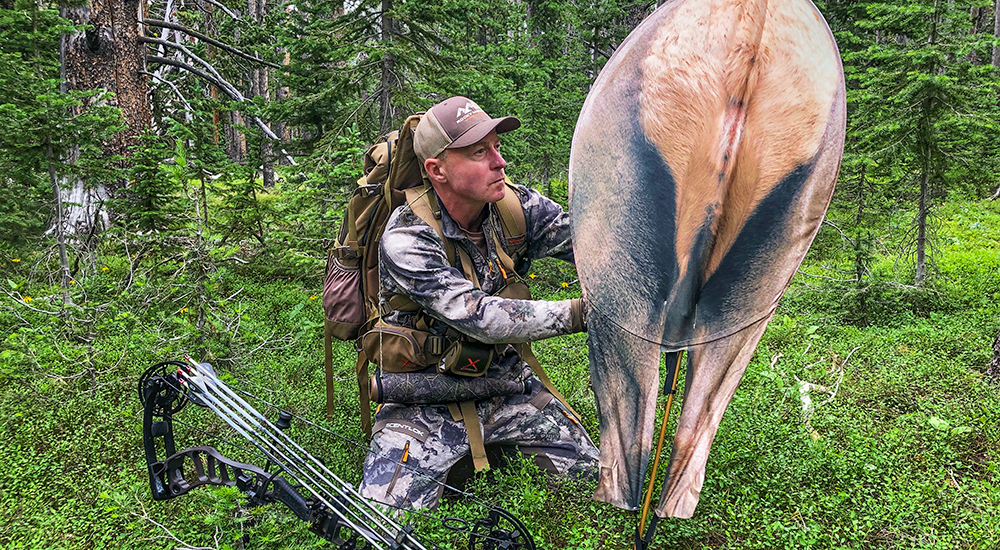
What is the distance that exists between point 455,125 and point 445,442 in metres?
1.85

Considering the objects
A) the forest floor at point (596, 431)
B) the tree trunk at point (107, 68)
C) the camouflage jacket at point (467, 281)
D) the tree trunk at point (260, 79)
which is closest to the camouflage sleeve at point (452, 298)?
the camouflage jacket at point (467, 281)

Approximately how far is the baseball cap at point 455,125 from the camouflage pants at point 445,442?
162cm

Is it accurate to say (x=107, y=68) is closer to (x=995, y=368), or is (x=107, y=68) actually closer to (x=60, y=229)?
(x=60, y=229)

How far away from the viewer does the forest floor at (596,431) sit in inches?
130

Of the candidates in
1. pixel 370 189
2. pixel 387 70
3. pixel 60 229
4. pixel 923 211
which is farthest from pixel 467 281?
pixel 923 211

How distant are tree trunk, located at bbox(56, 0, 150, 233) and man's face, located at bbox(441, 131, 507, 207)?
22.0 ft

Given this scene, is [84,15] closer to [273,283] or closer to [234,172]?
[234,172]

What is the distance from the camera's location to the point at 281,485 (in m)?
2.99

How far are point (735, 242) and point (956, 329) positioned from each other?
5344 millimetres

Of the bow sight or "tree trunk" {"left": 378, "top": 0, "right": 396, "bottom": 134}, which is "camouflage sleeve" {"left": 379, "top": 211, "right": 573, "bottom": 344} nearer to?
the bow sight

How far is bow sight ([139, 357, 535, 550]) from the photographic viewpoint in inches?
111

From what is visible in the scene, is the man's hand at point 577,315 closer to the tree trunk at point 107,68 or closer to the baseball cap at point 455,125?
the baseball cap at point 455,125

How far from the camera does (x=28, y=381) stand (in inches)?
219

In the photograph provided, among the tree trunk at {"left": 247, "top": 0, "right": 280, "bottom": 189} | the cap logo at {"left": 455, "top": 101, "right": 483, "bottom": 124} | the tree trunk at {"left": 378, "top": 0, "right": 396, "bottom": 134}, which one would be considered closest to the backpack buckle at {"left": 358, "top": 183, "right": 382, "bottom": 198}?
the cap logo at {"left": 455, "top": 101, "right": 483, "bottom": 124}
